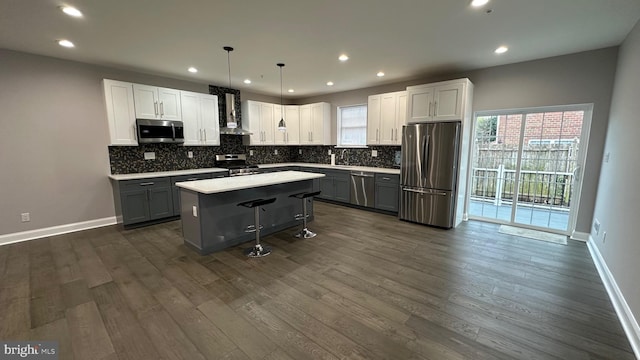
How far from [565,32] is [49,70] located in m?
6.96

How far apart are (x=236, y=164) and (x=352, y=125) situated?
9.83 ft

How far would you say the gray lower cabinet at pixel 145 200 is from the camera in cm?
423

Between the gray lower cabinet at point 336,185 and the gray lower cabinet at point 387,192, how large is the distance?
75 centimetres

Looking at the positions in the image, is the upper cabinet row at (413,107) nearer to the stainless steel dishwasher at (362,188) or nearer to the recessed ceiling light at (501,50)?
the recessed ceiling light at (501,50)

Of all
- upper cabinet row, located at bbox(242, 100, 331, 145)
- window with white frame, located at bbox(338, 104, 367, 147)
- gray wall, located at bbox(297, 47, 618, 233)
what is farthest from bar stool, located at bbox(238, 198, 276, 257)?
gray wall, located at bbox(297, 47, 618, 233)

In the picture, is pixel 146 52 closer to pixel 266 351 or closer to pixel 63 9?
pixel 63 9

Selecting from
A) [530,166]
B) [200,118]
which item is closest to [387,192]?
[530,166]

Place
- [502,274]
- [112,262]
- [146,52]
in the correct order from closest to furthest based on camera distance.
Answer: [502,274], [112,262], [146,52]

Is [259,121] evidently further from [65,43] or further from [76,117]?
[65,43]

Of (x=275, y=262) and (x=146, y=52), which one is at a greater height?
(x=146, y=52)

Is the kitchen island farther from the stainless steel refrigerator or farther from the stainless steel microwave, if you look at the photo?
the stainless steel refrigerator

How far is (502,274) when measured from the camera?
2.88 m

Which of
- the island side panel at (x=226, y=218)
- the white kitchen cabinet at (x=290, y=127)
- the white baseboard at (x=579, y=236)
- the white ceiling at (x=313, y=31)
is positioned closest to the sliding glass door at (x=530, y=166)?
the white baseboard at (x=579, y=236)

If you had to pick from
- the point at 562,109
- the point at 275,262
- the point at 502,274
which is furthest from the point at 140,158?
the point at 562,109
